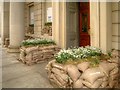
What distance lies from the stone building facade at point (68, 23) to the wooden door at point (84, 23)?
22cm

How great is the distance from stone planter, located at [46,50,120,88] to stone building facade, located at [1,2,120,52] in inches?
59.4

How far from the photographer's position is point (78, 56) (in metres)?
5.55

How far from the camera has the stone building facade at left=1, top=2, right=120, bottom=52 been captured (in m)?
6.68

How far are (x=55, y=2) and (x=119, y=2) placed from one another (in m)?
4.35

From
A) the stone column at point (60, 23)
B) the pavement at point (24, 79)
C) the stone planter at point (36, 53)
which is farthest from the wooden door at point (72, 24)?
the pavement at point (24, 79)

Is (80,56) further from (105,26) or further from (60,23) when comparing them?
(60,23)

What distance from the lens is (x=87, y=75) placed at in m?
4.70

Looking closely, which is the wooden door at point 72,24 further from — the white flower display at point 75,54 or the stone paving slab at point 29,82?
the white flower display at point 75,54

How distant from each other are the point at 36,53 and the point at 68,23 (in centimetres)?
224

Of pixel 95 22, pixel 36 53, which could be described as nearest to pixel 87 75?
pixel 95 22

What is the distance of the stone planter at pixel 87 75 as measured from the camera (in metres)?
4.69

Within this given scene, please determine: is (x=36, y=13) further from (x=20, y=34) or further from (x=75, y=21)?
(x=75, y=21)

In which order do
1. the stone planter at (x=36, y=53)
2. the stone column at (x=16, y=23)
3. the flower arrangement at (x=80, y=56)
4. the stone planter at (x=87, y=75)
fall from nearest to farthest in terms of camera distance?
the stone planter at (x=87, y=75) → the flower arrangement at (x=80, y=56) → the stone planter at (x=36, y=53) → the stone column at (x=16, y=23)

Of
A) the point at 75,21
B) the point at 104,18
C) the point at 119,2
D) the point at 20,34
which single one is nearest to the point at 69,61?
the point at 104,18
